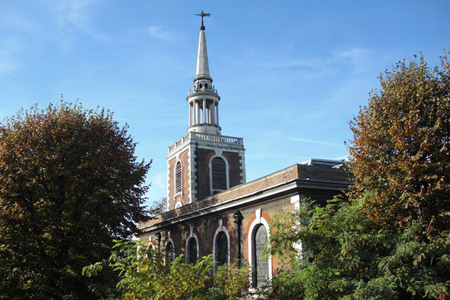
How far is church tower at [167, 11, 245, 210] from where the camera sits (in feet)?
119

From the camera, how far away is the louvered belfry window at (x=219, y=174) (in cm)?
3688

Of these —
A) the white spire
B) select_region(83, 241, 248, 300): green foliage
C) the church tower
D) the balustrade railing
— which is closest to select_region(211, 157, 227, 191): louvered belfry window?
the church tower

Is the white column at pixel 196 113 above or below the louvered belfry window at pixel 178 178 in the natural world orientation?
above

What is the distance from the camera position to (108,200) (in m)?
22.0

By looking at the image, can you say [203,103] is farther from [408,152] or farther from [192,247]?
[408,152]

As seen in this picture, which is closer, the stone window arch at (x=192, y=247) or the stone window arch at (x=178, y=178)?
the stone window arch at (x=192, y=247)

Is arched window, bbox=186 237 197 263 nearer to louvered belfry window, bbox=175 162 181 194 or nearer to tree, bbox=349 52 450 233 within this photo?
louvered belfry window, bbox=175 162 181 194

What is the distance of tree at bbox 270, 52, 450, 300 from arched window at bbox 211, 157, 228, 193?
70.4 feet

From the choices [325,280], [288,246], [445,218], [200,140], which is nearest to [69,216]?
[288,246]

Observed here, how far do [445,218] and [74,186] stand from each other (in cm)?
1512

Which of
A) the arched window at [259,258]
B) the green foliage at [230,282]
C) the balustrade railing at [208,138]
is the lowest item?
the green foliage at [230,282]

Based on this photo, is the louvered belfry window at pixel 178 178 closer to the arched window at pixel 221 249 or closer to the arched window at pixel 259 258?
the arched window at pixel 221 249

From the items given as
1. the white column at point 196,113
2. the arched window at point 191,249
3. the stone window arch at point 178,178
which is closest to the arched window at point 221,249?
the arched window at point 191,249

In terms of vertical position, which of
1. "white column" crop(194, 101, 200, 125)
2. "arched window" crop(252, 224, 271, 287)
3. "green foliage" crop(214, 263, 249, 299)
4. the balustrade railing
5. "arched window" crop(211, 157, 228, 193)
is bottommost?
"green foliage" crop(214, 263, 249, 299)
